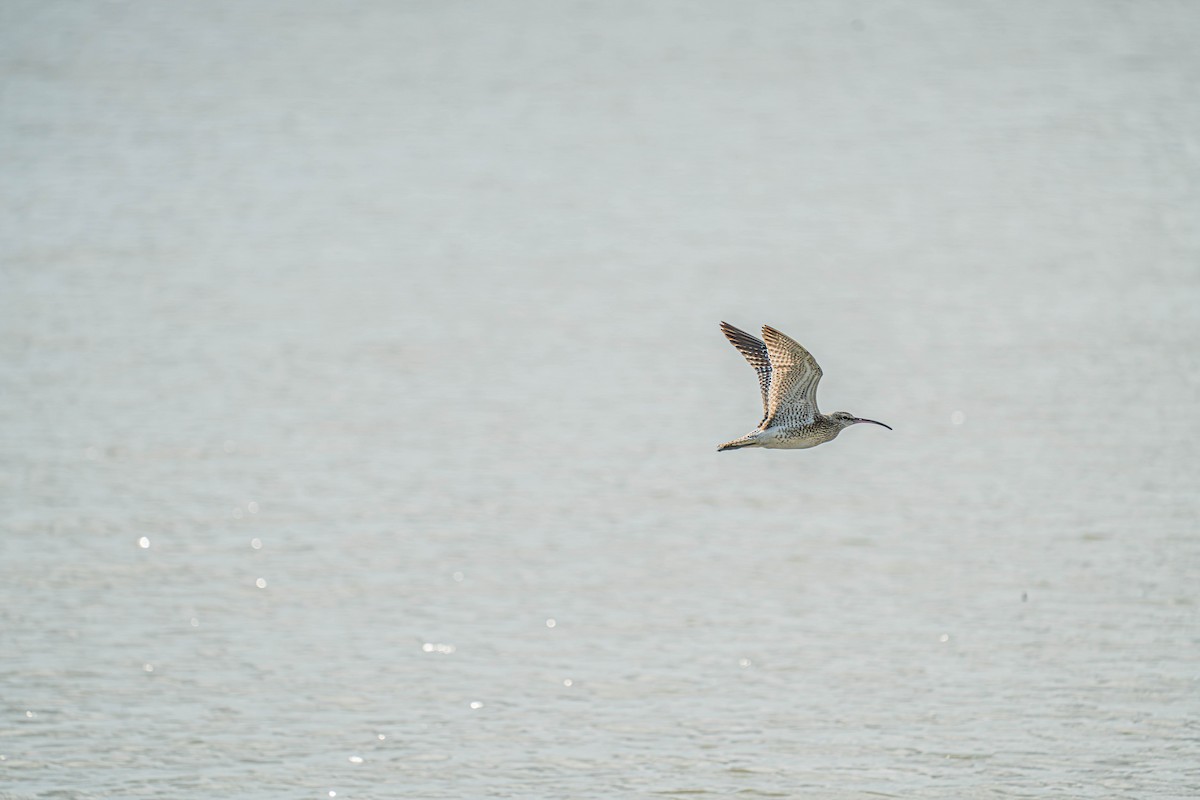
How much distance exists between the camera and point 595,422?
2178 cm

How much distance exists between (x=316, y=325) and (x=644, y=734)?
1356 centimetres

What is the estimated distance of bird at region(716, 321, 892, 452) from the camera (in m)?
12.0

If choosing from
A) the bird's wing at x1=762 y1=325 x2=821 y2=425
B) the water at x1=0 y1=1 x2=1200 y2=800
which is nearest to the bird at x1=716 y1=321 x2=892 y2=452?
the bird's wing at x1=762 y1=325 x2=821 y2=425

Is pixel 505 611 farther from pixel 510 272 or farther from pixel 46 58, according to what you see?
pixel 46 58

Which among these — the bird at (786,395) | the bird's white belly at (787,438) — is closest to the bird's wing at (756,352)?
the bird at (786,395)

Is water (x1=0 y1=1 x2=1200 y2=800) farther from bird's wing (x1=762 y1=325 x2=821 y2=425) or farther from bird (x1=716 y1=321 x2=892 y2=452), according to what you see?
bird's wing (x1=762 y1=325 x2=821 y2=425)

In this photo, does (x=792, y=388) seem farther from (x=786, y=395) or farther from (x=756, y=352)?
(x=756, y=352)

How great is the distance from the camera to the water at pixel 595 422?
14281 millimetres

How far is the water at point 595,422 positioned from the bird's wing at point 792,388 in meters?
2.86

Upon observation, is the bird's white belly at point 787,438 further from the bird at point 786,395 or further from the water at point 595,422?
the water at point 595,422

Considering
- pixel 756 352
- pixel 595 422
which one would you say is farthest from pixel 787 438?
pixel 595 422

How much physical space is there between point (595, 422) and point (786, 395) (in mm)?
9742

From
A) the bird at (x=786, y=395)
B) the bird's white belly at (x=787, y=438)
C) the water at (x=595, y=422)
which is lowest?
the water at (x=595, y=422)

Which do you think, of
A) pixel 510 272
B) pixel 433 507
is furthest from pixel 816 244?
pixel 433 507
